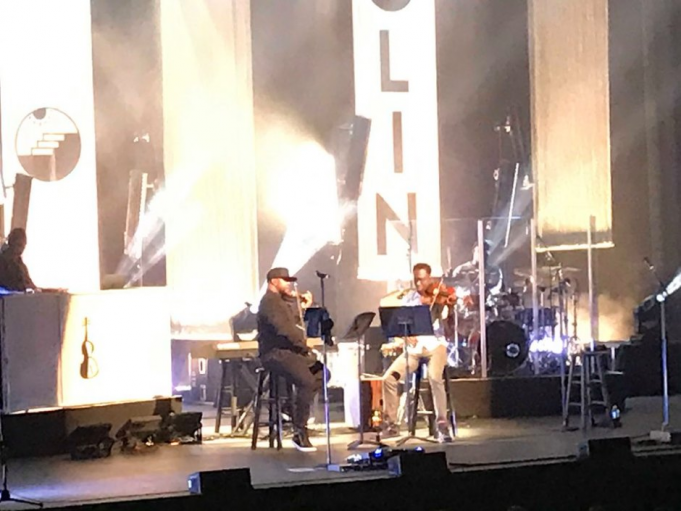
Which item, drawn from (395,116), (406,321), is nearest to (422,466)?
(406,321)

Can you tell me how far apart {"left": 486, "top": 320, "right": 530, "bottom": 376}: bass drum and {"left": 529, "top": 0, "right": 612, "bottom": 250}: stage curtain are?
2.47 meters

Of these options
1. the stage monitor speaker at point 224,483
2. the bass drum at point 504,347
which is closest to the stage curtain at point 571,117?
the bass drum at point 504,347

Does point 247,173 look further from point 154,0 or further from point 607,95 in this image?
point 607,95

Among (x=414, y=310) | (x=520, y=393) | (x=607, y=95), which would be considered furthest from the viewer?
(x=607, y=95)

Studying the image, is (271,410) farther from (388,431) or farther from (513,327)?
(513,327)

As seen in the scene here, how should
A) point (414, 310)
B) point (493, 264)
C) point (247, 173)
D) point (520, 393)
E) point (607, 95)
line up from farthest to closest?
point (607, 95)
point (247, 173)
point (493, 264)
point (520, 393)
point (414, 310)

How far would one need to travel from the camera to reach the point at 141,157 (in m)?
Result: 12.2

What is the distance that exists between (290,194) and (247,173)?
501mm

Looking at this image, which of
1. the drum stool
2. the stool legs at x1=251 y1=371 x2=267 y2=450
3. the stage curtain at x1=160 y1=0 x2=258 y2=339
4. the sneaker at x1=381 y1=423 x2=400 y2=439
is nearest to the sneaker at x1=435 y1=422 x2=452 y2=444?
the sneaker at x1=381 y1=423 x2=400 y2=439

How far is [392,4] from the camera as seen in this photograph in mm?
13164

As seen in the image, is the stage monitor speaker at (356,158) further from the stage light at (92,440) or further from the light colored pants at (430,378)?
the stage light at (92,440)

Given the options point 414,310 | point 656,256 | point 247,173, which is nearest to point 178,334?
point 247,173

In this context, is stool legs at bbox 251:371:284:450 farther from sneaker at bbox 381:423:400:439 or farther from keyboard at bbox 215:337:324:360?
sneaker at bbox 381:423:400:439

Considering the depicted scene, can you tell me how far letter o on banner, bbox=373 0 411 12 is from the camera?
1313 cm
